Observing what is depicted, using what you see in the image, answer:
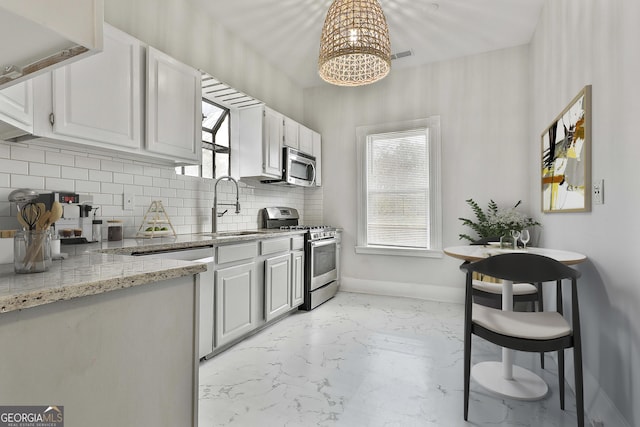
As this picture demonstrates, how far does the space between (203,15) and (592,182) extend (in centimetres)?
353

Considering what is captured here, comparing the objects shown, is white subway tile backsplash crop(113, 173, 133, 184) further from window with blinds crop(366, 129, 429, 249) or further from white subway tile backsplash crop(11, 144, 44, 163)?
window with blinds crop(366, 129, 429, 249)

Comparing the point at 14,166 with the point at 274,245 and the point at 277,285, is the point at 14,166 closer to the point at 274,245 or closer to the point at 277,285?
the point at 274,245

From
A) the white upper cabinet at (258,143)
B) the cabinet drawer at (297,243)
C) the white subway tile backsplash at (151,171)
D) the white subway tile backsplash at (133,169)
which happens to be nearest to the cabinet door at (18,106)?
the white subway tile backsplash at (133,169)

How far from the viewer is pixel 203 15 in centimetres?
320

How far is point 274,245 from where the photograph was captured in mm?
3143

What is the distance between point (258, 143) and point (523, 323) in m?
2.83

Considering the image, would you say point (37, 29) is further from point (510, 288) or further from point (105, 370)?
point (510, 288)

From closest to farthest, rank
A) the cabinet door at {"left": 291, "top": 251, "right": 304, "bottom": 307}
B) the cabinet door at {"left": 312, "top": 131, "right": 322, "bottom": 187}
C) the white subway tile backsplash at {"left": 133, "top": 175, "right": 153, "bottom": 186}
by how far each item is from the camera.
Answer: the white subway tile backsplash at {"left": 133, "top": 175, "right": 153, "bottom": 186}, the cabinet door at {"left": 291, "top": 251, "right": 304, "bottom": 307}, the cabinet door at {"left": 312, "top": 131, "right": 322, "bottom": 187}

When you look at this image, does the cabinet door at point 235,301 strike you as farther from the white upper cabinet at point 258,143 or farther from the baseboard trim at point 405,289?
the baseboard trim at point 405,289

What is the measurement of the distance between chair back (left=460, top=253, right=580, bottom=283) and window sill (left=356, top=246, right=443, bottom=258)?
2.39 meters

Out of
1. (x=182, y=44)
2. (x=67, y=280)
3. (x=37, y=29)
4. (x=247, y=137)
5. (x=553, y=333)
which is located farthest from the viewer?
(x=247, y=137)

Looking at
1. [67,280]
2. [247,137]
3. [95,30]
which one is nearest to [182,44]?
[247,137]

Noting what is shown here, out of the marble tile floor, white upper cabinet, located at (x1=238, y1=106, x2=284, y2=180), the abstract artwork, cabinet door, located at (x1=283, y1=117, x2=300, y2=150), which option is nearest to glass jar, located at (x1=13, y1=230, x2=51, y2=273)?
the marble tile floor

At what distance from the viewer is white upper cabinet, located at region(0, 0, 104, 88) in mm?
728
